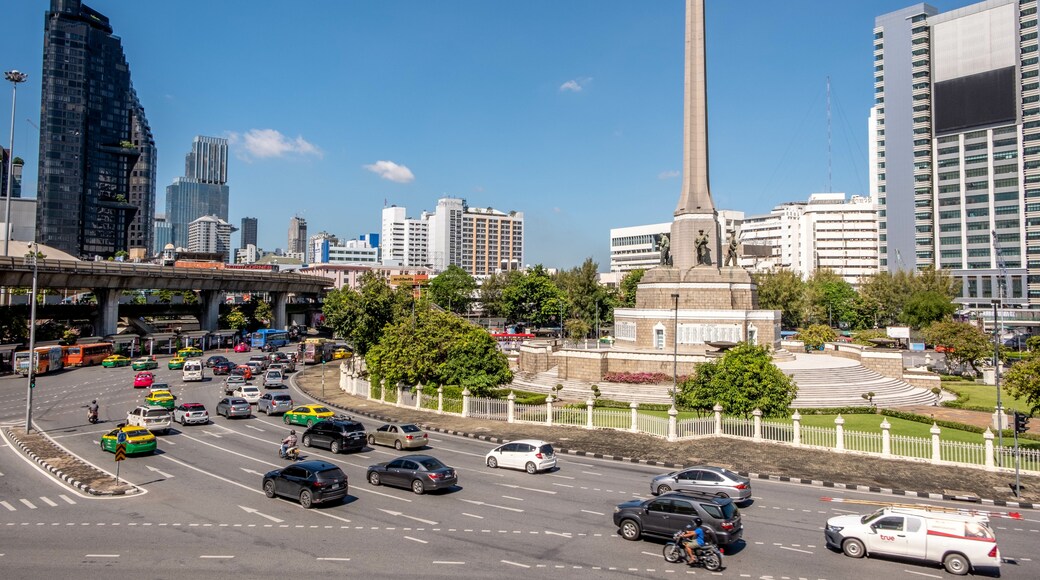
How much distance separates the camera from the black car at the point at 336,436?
2705 centimetres

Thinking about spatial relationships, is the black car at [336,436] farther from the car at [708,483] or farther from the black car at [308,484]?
the car at [708,483]

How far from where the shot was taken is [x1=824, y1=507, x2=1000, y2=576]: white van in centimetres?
1412

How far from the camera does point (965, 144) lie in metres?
109

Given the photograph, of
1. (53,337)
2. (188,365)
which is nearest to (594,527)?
(188,365)

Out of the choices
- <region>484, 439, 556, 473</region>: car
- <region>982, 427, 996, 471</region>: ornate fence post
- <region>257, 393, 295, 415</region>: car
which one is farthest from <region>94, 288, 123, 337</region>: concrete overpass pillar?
<region>982, 427, 996, 471</region>: ornate fence post

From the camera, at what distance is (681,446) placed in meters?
27.9

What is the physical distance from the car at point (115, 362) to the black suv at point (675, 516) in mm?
64631

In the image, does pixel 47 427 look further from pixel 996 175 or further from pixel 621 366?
pixel 996 175

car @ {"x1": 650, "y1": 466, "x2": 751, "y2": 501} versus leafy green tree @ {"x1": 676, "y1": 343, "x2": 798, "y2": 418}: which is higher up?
leafy green tree @ {"x1": 676, "y1": 343, "x2": 798, "y2": 418}

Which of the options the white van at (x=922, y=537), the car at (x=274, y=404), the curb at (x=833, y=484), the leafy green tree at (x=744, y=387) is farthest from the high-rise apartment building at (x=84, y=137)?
the white van at (x=922, y=537)

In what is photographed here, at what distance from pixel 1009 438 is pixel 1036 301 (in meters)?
91.5

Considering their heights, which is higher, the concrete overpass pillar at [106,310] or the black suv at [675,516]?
the concrete overpass pillar at [106,310]

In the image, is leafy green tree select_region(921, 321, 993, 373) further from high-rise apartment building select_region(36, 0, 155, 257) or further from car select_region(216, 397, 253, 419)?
high-rise apartment building select_region(36, 0, 155, 257)

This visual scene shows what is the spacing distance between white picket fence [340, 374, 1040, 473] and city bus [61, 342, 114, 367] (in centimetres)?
4184
